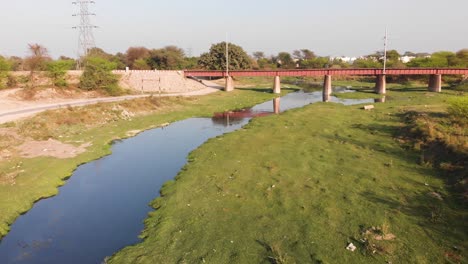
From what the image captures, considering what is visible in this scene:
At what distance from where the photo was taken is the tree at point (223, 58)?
3943 inches

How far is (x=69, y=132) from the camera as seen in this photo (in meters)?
36.4

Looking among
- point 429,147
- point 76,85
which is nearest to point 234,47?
point 76,85

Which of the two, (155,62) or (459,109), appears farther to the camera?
(155,62)

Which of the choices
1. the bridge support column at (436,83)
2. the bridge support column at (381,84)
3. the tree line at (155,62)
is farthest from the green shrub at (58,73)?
the bridge support column at (436,83)

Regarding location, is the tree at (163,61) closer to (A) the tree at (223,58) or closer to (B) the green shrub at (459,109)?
(A) the tree at (223,58)

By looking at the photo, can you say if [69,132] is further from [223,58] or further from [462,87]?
[462,87]

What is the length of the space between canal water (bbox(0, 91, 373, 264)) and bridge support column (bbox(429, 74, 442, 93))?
62.5 metres

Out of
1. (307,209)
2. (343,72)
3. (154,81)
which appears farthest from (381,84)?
(307,209)

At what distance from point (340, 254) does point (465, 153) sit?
567 inches

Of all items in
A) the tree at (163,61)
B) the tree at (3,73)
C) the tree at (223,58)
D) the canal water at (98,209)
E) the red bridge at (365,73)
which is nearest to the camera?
the canal water at (98,209)

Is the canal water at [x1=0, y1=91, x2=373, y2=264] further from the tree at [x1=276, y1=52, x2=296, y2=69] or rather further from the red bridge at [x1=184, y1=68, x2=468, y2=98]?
the tree at [x1=276, y1=52, x2=296, y2=69]

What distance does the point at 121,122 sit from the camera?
4375cm

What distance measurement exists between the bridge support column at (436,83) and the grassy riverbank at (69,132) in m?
40.1

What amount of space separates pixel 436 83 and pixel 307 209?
71.2 meters
